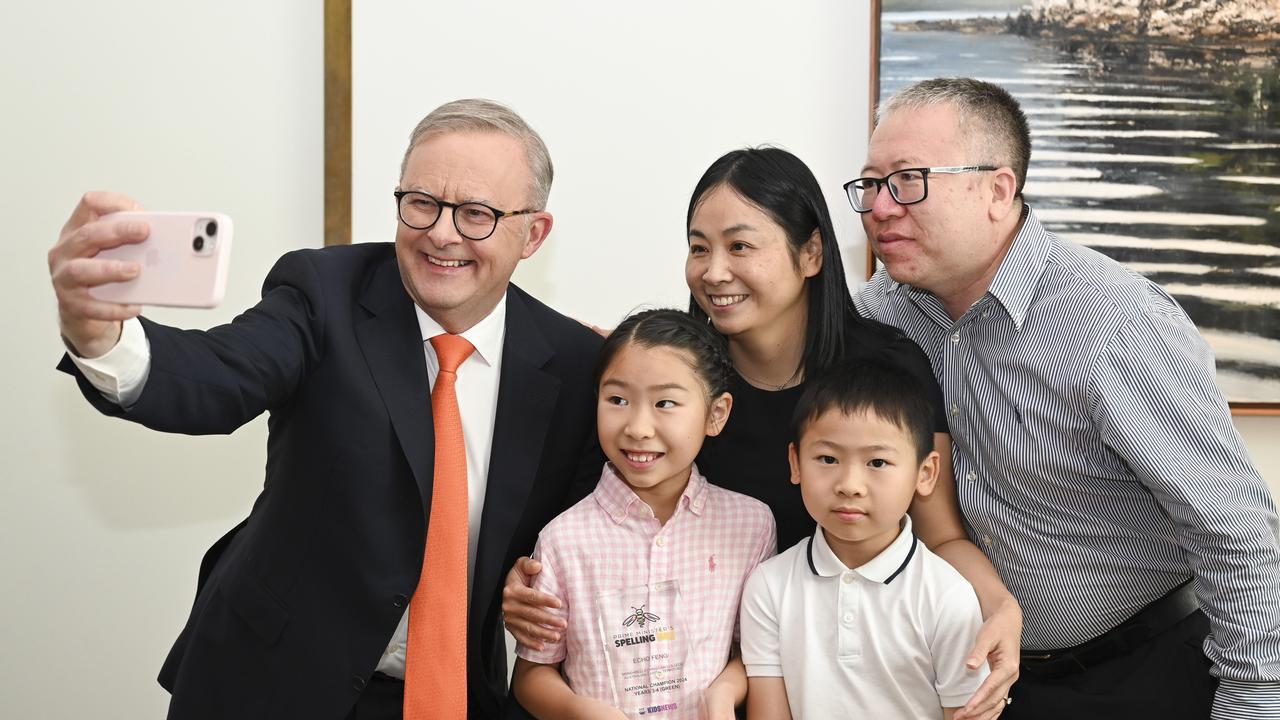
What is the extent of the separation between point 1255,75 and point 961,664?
195 cm

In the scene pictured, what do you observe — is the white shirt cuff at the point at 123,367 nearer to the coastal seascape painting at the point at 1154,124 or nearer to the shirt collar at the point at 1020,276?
the shirt collar at the point at 1020,276

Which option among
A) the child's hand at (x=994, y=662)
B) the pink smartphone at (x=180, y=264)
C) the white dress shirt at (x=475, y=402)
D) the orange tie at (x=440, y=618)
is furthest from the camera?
the white dress shirt at (x=475, y=402)

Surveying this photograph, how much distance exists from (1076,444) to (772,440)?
1.74ft

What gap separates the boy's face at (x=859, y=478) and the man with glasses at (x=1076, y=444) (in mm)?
276

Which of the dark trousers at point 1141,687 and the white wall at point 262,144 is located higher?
the white wall at point 262,144

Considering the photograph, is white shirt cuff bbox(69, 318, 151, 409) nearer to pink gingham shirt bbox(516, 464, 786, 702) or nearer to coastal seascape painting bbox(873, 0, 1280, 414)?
pink gingham shirt bbox(516, 464, 786, 702)

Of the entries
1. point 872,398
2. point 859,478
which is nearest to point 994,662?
point 859,478

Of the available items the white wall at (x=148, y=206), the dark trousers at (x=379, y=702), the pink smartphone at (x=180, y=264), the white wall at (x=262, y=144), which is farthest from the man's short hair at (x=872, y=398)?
the white wall at (x=148, y=206)

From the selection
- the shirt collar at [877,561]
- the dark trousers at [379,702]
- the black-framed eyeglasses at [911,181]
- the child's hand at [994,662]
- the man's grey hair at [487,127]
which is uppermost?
the man's grey hair at [487,127]

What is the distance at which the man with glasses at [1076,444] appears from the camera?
5.29ft

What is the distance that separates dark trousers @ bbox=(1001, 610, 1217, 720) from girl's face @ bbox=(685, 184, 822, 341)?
0.84m

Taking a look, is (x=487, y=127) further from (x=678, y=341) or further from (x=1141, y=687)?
(x=1141, y=687)

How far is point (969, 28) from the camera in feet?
8.52

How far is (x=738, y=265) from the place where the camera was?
187 centimetres
